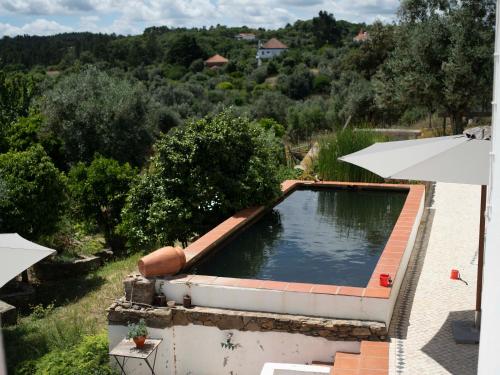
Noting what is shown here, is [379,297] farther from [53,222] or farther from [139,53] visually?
[139,53]

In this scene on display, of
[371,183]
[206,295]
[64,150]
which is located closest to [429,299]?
[206,295]

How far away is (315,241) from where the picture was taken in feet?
27.8

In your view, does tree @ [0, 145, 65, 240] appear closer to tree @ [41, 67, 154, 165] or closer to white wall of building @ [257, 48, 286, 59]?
tree @ [41, 67, 154, 165]

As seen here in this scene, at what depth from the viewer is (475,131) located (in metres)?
5.45

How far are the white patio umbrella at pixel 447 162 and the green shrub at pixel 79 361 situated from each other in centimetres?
364

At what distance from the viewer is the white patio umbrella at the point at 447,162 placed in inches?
197

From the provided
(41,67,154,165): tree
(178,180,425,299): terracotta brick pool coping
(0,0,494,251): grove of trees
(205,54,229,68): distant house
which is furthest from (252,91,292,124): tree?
(205,54,229,68): distant house

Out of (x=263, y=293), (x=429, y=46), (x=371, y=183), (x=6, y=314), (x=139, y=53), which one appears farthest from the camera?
(x=139, y=53)

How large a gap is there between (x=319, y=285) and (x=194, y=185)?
3.98m

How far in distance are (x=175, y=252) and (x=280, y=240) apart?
8.12 ft

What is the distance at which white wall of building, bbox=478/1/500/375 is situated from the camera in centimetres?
269

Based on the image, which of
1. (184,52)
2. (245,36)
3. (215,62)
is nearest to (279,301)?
(215,62)

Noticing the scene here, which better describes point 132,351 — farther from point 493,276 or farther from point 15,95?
point 15,95

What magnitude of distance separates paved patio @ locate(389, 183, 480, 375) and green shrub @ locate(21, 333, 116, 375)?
3.13 metres
